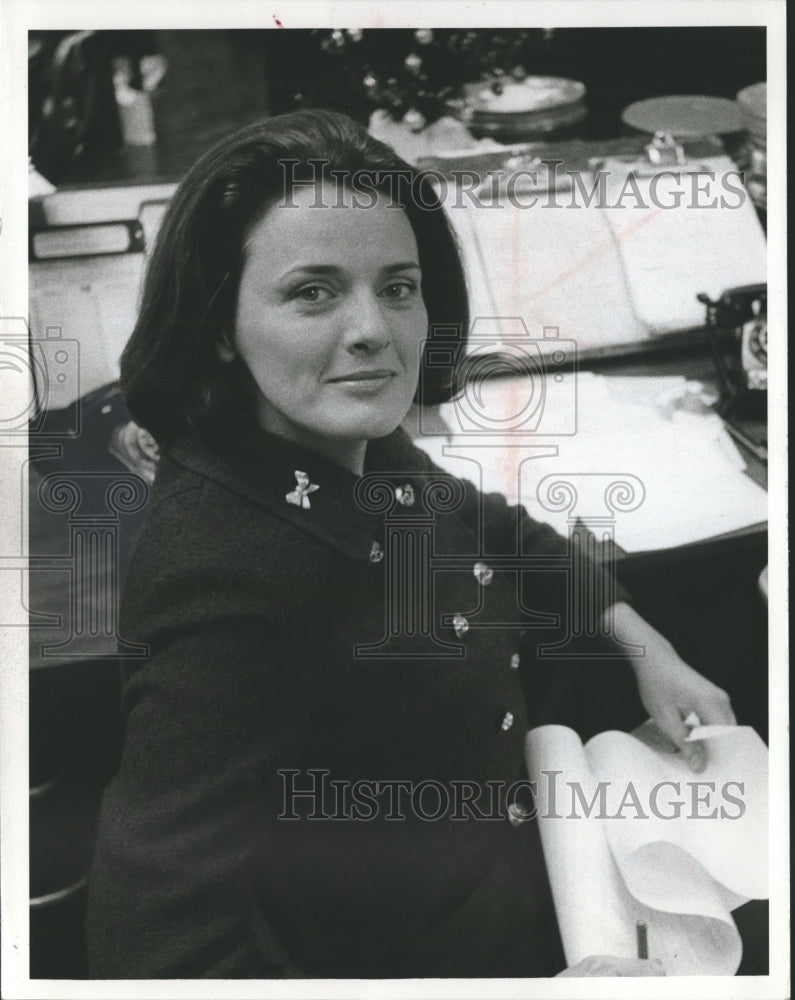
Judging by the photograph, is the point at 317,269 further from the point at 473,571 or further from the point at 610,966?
the point at 610,966

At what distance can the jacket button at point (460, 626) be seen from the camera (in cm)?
152

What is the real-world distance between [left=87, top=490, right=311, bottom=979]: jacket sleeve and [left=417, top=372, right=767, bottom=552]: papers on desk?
35 cm

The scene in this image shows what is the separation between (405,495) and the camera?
1524mm

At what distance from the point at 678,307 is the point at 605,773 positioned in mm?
628

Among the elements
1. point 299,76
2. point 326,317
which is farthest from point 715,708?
point 299,76

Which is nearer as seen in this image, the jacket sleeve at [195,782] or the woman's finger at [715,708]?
the jacket sleeve at [195,782]

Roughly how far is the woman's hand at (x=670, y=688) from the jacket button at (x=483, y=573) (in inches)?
6.6

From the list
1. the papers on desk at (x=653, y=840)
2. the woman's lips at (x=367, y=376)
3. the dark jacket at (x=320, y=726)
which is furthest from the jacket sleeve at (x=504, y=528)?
the papers on desk at (x=653, y=840)

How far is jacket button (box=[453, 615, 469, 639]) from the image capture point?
1517mm

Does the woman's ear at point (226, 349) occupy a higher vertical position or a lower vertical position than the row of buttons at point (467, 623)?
higher

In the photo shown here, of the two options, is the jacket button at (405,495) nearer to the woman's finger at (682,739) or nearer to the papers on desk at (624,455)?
the papers on desk at (624,455)

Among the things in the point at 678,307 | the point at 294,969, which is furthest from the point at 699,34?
the point at 294,969

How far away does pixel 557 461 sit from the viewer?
1545 mm

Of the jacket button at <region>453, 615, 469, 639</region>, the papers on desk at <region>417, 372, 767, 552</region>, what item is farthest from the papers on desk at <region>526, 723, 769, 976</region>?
the papers on desk at <region>417, 372, 767, 552</region>
